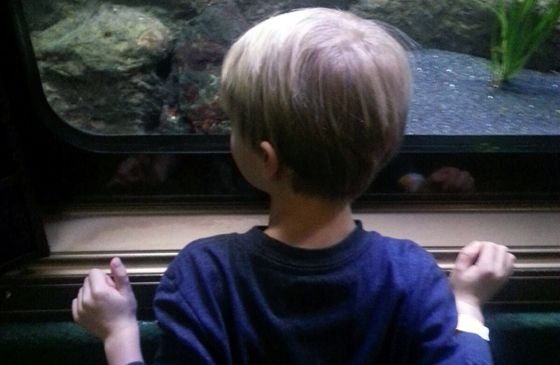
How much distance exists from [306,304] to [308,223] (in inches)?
3.7

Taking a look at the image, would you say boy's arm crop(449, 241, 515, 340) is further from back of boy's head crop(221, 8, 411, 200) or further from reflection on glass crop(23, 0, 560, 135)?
reflection on glass crop(23, 0, 560, 135)

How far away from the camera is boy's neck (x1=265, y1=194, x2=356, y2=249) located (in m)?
0.81

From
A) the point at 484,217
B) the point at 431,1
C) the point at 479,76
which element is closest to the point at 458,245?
the point at 484,217

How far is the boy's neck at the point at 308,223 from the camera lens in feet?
2.67

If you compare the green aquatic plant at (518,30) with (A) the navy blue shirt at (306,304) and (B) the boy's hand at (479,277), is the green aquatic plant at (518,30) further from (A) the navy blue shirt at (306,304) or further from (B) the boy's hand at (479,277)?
(A) the navy blue shirt at (306,304)

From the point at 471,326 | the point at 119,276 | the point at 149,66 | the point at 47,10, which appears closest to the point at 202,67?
the point at 149,66

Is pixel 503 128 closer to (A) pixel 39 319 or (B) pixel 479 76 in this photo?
(B) pixel 479 76

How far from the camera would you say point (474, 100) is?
1.46 m

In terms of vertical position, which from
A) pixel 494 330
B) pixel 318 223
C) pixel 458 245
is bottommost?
pixel 494 330

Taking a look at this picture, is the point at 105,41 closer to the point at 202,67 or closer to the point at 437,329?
the point at 202,67

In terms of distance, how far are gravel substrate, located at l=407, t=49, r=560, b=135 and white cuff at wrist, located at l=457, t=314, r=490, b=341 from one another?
1.70 ft

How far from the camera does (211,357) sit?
785 mm

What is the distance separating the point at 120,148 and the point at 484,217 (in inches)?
27.7

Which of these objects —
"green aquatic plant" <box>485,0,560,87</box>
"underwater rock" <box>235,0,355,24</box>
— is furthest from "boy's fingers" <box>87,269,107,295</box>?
"green aquatic plant" <box>485,0,560,87</box>
